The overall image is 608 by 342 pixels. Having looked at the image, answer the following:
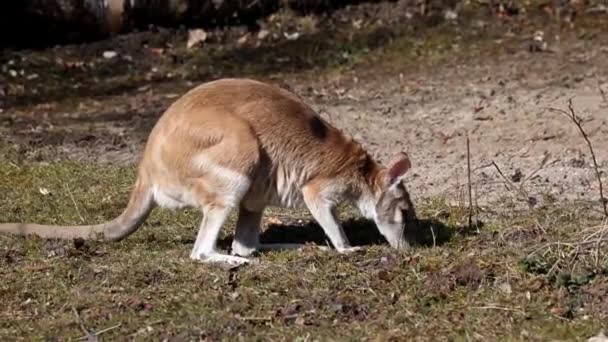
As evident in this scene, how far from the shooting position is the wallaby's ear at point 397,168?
272 inches

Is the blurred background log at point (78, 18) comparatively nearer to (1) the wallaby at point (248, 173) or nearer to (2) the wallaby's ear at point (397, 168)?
(1) the wallaby at point (248, 173)

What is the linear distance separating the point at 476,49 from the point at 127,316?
292 inches

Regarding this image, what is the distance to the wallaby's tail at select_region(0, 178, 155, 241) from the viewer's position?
677cm

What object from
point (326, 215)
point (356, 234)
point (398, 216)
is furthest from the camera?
point (356, 234)

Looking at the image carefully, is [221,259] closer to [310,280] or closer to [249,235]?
[249,235]

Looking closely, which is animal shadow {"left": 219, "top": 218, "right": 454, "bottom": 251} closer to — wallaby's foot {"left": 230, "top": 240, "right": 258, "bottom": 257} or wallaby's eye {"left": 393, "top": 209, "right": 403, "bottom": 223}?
wallaby's eye {"left": 393, "top": 209, "right": 403, "bottom": 223}

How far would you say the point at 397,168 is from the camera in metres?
6.94

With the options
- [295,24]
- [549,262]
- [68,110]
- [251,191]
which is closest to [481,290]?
[549,262]

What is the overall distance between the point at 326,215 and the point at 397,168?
49 cm

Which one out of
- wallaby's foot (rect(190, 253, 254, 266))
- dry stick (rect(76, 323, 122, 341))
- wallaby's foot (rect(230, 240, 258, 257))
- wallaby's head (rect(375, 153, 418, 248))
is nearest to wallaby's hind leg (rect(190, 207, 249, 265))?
wallaby's foot (rect(190, 253, 254, 266))

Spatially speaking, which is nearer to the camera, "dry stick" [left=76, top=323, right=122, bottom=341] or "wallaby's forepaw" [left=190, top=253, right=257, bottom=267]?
"dry stick" [left=76, top=323, right=122, bottom=341]

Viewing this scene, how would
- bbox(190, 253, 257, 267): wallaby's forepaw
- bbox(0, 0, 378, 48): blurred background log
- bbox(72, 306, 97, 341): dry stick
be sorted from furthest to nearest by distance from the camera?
bbox(0, 0, 378, 48): blurred background log → bbox(190, 253, 257, 267): wallaby's forepaw → bbox(72, 306, 97, 341): dry stick

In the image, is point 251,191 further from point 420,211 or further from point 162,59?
point 162,59

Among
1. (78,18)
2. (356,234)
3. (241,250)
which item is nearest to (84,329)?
(241,250)
